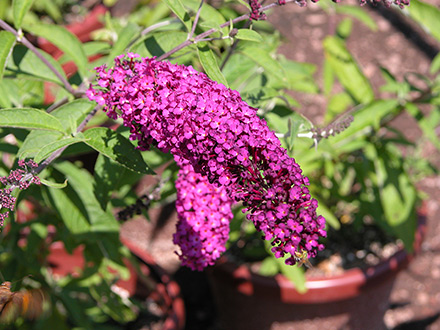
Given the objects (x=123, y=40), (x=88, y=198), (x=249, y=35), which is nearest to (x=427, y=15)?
(x=249, y=35)

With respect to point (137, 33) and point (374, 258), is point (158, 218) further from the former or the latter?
point (137, 33)

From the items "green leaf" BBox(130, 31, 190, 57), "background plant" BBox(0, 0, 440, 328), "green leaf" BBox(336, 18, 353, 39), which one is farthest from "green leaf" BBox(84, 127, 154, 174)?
"green leaf" BBox(336, 18, 353, 39)

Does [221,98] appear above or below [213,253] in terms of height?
above

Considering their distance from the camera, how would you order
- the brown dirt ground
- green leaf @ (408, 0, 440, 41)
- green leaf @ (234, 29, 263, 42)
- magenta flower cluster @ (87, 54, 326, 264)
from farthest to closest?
the brown dirt ground → green leaf @ (408, 0, 440, 41) → green leaf @ (234, 29, 263, 42) → magenta flower cluster @ (87, 54, 326, 264)

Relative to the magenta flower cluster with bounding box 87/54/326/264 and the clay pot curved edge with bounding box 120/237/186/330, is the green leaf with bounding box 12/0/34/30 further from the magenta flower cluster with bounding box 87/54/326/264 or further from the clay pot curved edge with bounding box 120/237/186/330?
the clay pot curved edge with bounding box 120/237/186/330

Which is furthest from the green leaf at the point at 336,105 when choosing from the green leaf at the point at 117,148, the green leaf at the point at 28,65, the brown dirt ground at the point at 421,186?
the green leaf at the point at 117,148

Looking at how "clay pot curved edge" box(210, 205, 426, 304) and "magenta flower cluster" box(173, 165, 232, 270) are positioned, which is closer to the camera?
"magenta flower cluster" box(173, 165, 232, 270)

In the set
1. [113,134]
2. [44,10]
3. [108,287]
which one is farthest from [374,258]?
[44,10]

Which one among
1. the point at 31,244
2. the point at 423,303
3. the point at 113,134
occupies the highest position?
the point at 113,134
